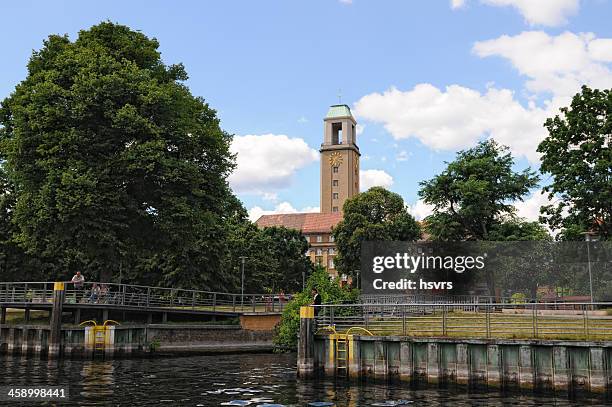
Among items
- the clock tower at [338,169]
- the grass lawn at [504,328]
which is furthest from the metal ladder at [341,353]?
the clock tower at [338,169]

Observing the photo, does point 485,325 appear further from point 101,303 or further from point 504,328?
point 101,303

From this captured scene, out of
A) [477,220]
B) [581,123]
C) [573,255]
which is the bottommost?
[573,255]

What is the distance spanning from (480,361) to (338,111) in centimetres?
14443

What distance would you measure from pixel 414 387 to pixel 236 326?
2235cm

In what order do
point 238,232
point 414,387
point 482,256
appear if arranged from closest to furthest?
point 414,387
point 482,256
point 238,232

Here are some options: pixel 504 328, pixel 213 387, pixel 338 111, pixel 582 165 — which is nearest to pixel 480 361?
pixel 504 328

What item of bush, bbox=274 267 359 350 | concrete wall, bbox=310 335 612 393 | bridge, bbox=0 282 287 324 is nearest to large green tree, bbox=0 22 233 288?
bridge, bbox=0 282 287 324

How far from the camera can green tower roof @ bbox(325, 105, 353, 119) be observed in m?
163

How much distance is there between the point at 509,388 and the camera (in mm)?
22734

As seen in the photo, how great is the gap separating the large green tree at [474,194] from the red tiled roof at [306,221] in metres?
87.5

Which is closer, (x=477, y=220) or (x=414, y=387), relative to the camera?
(x=414, y=387)

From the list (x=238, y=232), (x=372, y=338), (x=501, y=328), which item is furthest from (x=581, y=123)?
(x=238, y=232)

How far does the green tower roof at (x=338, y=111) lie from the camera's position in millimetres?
Result: 162550

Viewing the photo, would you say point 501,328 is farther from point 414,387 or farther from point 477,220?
point 477,220
